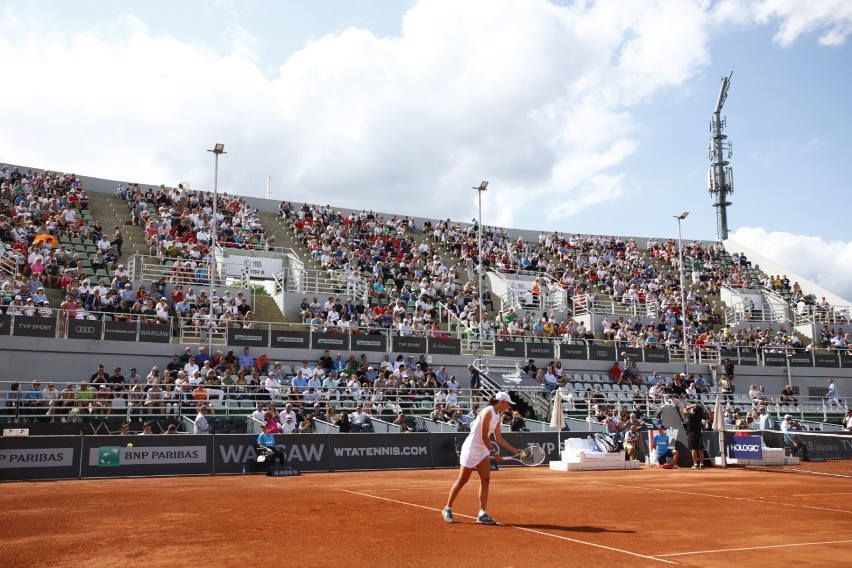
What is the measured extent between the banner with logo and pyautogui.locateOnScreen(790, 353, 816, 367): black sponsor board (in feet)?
64.5

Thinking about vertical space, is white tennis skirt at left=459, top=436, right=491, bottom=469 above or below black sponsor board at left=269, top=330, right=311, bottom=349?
below

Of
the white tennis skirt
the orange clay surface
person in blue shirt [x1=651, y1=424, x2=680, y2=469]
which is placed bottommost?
the orange clay surface

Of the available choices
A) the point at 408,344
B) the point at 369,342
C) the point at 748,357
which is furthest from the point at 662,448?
the point at 748,357

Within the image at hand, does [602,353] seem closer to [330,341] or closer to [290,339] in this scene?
[330,341]

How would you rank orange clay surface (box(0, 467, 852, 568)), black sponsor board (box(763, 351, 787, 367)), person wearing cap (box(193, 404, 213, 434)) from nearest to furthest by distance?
orange clay surface (box(0, 467, 852, 568)) → person wearing cap (box(193, 404, 213, 434)) → black sponsor board (box(763, 351, 787, 367))

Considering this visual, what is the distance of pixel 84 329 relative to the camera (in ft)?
94.0

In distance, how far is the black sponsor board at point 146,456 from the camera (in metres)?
20.5

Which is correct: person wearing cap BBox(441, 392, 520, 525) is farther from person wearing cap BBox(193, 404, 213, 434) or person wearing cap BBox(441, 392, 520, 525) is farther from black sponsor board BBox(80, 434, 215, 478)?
person wearing cap BBox(193, 404, 213, 434)

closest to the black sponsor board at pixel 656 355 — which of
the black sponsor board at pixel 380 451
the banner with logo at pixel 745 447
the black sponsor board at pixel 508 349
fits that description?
the black sponsor board at pixel 508 349

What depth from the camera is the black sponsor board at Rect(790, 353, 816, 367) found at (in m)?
42.7

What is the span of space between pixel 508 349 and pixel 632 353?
22.1ft

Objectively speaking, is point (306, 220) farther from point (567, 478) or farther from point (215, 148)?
point (567, 478)

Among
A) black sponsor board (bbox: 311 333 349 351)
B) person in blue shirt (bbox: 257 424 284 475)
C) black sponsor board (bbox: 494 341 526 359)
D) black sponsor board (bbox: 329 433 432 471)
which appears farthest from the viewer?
black sponsor board (bbox: 494 341 526 359)

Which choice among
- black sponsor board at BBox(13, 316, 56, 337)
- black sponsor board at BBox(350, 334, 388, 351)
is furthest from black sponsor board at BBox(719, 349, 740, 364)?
black sponsor board at BBox(13, 316, 56, 337)
